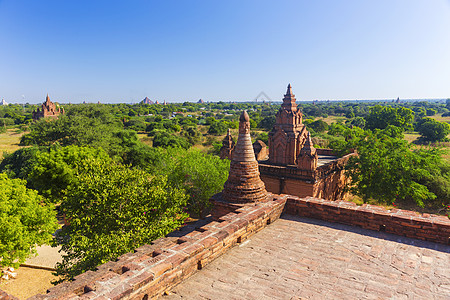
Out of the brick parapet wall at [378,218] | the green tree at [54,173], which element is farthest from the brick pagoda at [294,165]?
the green tree at [54,173]

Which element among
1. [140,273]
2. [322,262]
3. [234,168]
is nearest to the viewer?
[140,273]

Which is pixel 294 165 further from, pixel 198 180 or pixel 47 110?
pixel 47 110

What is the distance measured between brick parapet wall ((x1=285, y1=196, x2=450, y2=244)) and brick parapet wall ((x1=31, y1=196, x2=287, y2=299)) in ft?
7.76

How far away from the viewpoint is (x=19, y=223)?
41.4 feet

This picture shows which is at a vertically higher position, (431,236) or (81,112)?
(81,112)

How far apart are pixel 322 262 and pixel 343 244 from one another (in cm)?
128

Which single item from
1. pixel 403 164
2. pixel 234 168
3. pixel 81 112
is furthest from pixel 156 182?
pixel 81 112

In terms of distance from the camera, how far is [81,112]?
45594 millimetres

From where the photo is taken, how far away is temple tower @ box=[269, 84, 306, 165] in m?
20.0

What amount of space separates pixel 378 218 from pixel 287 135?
12575 millimetres

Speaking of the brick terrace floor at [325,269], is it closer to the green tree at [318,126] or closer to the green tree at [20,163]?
the green tree at [20,163]

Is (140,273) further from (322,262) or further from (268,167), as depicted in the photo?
(268,167)

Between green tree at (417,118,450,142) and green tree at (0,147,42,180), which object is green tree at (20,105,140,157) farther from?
green tree at (417,118,450,142)

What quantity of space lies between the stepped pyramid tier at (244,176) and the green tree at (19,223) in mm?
9923
